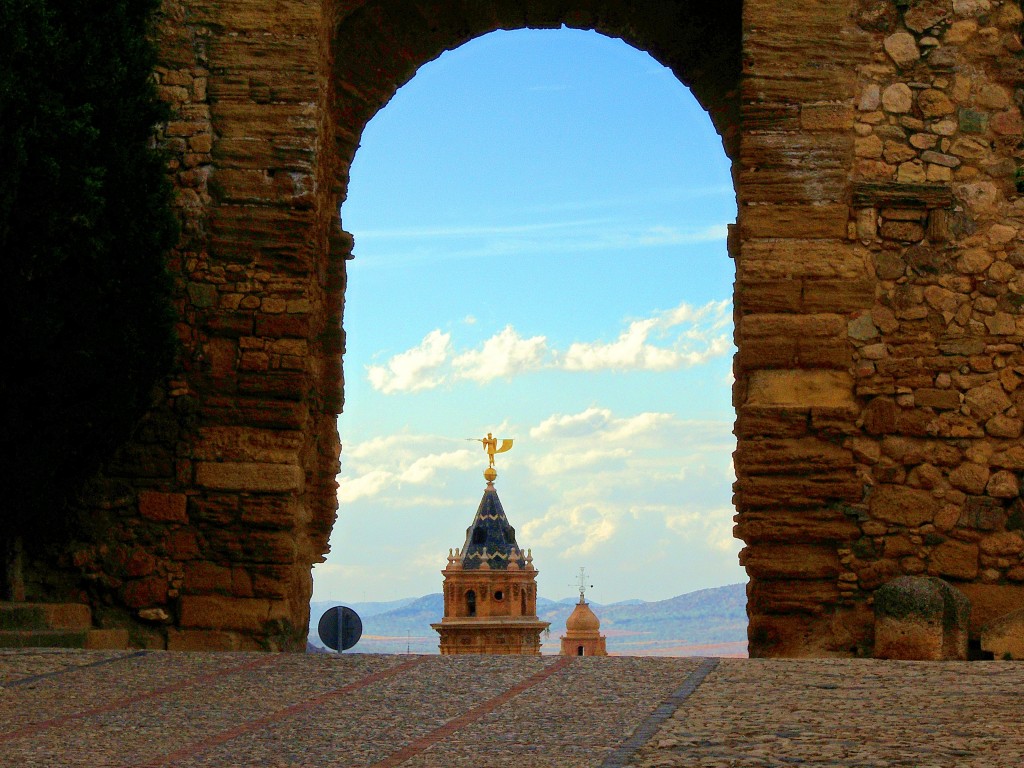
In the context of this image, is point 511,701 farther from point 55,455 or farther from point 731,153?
point 731,153

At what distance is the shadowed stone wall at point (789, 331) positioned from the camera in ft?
32.0

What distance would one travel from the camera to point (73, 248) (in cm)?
945

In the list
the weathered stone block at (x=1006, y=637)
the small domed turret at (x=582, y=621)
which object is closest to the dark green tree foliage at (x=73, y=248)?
the weathered stone block at (x=1006, y=637)

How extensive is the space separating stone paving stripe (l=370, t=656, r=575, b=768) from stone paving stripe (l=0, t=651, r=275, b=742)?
150 cm

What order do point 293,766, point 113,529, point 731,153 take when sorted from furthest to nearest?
point 731,153
point 113,529
point 293,766

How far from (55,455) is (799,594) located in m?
4.66

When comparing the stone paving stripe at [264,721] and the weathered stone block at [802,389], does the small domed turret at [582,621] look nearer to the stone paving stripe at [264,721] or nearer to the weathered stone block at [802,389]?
the weathered stone block at [802,389]

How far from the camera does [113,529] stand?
9.97 metres

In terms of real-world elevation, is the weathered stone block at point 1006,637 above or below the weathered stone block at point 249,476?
below

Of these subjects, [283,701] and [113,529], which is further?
[113,529]

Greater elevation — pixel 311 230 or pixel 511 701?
pixel 311 230

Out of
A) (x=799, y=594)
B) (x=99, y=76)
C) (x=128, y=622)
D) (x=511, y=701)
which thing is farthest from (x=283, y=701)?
(x=99, y=76)

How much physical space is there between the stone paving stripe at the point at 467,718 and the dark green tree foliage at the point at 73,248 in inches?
134

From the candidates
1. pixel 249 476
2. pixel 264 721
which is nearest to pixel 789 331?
pixel 249 476
